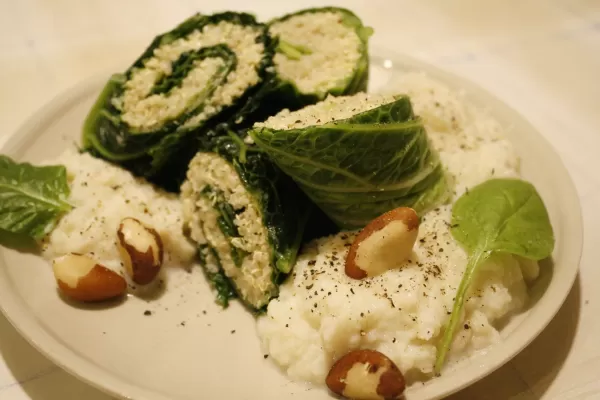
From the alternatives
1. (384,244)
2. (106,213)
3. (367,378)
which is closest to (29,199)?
(106,213)

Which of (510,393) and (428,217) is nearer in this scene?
(510,393)

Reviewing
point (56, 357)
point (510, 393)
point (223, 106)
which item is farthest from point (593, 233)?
point (56, 357)

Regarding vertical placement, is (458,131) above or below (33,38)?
below

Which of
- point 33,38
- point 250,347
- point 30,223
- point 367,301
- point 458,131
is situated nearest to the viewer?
point 367,301

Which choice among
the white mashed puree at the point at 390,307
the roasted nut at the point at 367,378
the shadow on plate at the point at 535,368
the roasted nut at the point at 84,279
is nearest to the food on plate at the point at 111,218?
the roasted nut at the point at 84,279

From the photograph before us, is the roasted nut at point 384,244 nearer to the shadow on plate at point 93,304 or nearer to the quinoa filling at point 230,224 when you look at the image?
the quinoa filling at point 230,224

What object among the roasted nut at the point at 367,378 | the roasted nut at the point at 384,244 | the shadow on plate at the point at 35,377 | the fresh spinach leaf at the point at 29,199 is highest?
the fresh spinach leaf at the point at 29,199

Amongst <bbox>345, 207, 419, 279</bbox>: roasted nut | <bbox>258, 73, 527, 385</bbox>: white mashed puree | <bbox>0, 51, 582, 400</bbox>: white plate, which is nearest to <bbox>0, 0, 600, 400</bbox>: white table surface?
<bbox>0, 51, 582, 400</bbox>: white plate

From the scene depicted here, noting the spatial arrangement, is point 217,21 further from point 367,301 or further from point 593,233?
point 593,233
